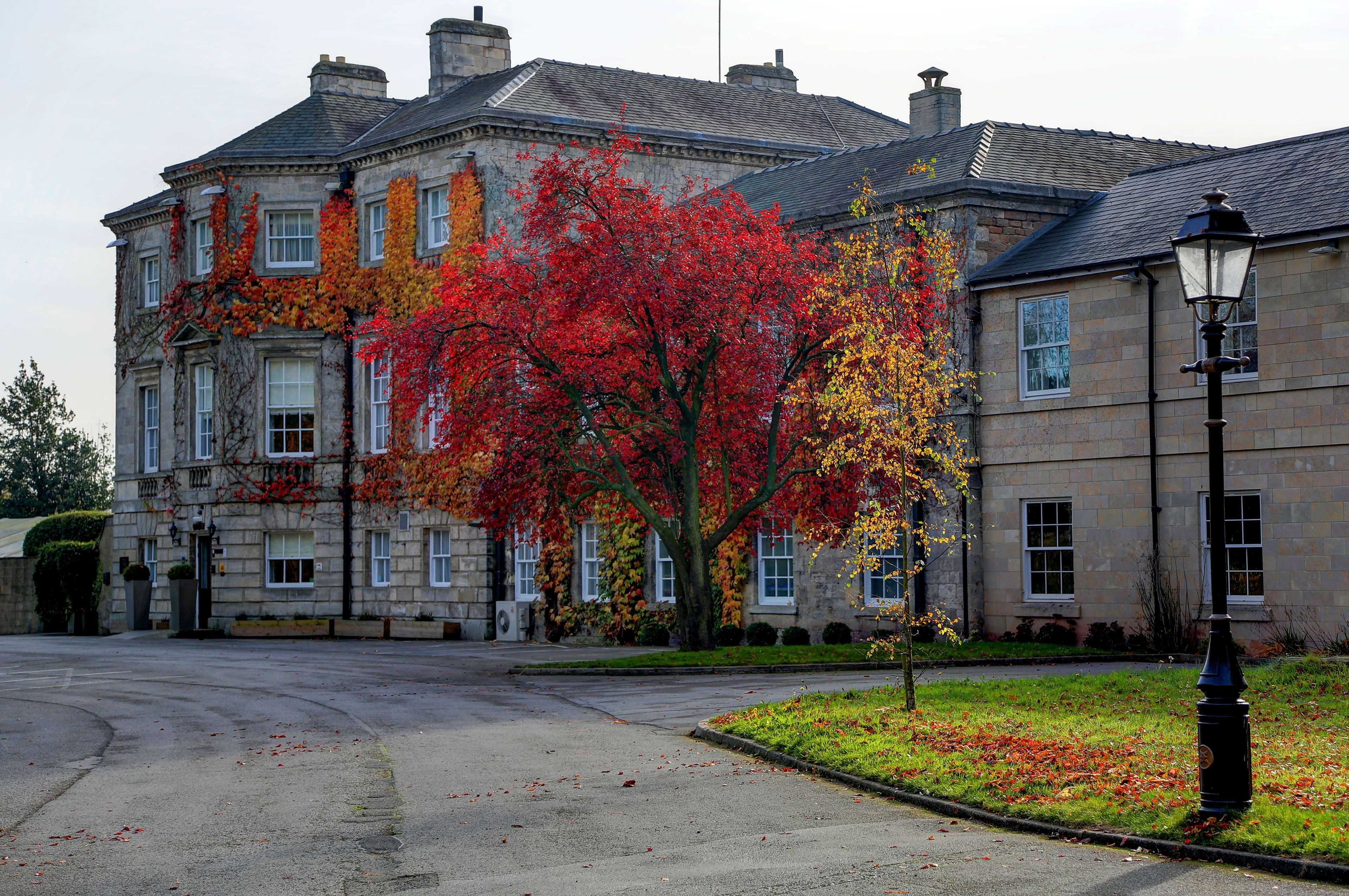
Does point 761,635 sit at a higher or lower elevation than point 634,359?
lower

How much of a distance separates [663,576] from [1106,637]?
11.3 m

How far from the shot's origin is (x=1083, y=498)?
89.6 feet

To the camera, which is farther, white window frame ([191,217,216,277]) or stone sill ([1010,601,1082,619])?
white window frame ([191,217,216,277])

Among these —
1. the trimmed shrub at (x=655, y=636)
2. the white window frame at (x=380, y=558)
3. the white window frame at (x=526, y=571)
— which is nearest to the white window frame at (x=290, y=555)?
the white window frame at (x=380, y=558)

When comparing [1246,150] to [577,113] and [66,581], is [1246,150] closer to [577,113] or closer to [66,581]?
[577,113]

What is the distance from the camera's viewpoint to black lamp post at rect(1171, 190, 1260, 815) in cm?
1034

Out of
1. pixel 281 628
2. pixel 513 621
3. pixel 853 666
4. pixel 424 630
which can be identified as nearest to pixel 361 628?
pixel 424 630

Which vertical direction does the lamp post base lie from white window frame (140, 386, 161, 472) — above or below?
below

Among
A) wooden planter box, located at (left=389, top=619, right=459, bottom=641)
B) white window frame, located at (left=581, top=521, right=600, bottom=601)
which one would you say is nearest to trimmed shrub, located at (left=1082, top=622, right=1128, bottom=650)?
white window frame, located at (left=581, top=521, right=600, bottom=601)

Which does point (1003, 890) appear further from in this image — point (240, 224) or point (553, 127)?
point (240, 224)

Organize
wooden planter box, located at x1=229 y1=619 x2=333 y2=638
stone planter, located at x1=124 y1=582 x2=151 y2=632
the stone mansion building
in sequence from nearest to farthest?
the stone mansion building → wooden planter box, located at x1=229 y1=619 x2=333 y2=638 → stone planter, located at x1=124 y1=582 x2=151 y2=632

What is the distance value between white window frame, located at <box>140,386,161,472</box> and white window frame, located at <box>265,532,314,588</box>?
21.2 ft

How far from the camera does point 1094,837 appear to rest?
1042 cm

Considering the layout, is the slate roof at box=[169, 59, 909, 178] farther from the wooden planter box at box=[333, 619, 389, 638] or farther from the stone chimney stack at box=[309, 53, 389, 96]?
the wooden planter box at box=[333, 619, 389, 638]
